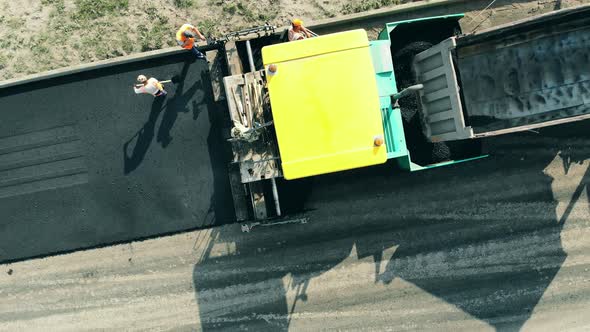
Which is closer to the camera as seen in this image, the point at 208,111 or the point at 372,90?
the point at 372,90

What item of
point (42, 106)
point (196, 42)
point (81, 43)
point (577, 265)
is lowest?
point (577, 265)

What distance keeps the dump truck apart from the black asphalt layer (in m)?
1.20

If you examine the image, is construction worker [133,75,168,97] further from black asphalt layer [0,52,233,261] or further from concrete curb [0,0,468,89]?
concrete curb [0,0,468,89]

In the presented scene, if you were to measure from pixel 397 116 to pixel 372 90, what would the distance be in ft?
3.26

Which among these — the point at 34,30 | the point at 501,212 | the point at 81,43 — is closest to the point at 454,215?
the point at 501,212

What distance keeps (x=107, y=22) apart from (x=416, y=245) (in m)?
9.56

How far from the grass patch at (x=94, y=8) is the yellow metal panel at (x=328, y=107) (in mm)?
5072

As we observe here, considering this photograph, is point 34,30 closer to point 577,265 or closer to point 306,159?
point 306,159

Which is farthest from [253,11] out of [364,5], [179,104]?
[179,104]

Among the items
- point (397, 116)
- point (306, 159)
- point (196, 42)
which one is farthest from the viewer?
point (196, 42)

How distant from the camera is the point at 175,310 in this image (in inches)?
385

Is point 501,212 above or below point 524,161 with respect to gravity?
below

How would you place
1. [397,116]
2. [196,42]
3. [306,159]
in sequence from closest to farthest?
[306,159] → [397,116] → [196,42]

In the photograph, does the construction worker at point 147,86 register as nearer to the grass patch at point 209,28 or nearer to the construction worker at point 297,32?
the grass patch at point 209,28
